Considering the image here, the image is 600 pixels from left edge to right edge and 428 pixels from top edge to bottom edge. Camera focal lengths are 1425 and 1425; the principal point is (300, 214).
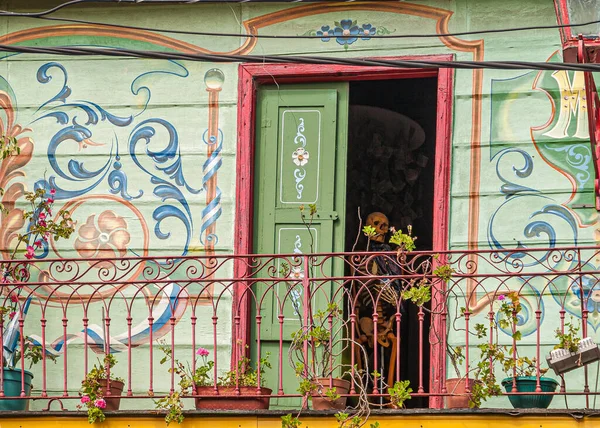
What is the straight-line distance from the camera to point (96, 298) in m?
10.6

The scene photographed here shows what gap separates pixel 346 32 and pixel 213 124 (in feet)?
4.03

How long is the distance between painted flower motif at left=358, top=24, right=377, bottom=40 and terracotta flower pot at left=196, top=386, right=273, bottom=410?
302cm

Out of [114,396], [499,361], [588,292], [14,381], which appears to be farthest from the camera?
[588,292]

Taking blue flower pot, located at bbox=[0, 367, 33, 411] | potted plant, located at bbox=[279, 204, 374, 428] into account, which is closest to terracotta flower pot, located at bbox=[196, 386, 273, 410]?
potted plant, located at bbox=[279, 204, 374, 428]

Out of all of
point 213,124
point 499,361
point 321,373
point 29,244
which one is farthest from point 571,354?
point 29,244

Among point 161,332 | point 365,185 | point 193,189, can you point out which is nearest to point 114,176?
point 193,189

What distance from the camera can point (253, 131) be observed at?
35.3ft

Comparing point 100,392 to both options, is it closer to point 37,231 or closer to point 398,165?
point 37,231

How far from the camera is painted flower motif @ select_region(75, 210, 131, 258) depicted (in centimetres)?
1073

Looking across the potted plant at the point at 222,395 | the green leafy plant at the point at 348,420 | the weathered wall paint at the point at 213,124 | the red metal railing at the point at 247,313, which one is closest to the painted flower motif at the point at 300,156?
the weathered wall paint at the point at 213,124

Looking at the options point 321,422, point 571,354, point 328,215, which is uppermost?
point 328,215

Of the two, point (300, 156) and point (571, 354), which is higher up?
point (300, 156)

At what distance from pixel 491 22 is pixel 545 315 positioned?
224cm

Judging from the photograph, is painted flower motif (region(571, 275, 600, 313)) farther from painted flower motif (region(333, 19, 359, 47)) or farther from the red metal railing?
painted flower motif (region(333, 19, 359, 47))
